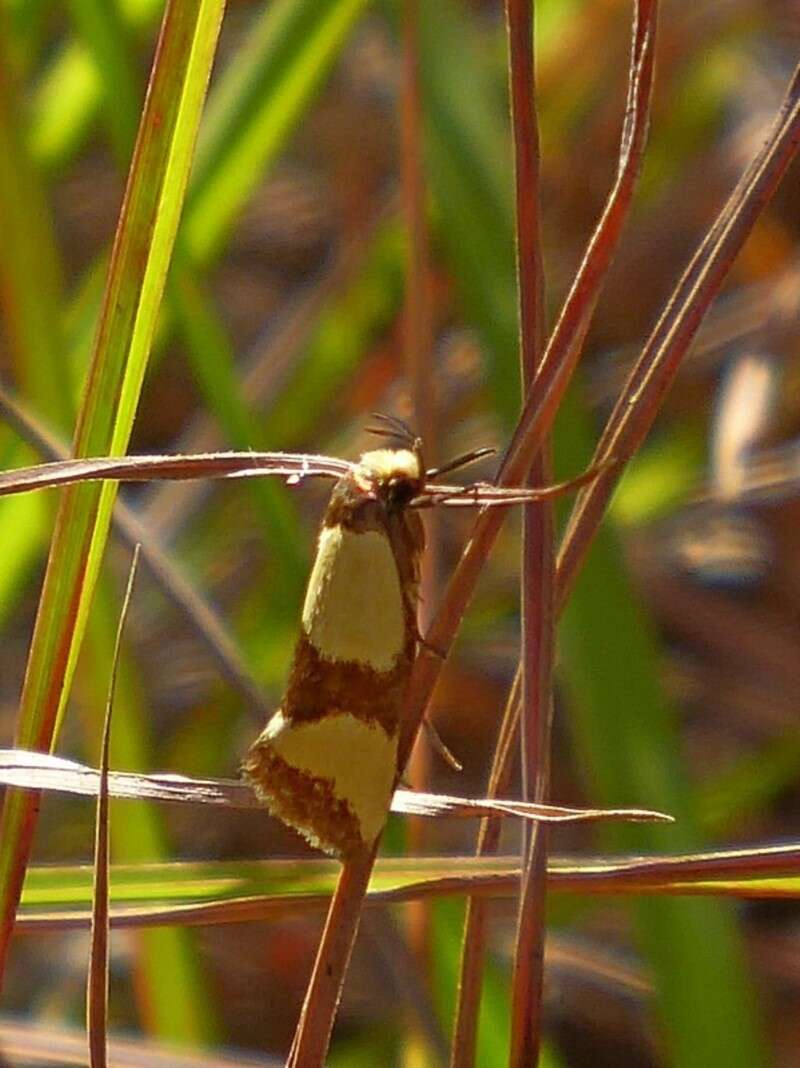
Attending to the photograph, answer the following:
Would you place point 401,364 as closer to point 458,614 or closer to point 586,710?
point 586,710

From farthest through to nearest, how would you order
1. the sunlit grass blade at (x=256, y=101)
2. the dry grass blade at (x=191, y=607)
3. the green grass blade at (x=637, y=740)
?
1. the sunlit grass blade at (x=256, y=101)
2. the green grass blade at (x=637, y=740)
3. the dry grass blade at (x=191, y=607)

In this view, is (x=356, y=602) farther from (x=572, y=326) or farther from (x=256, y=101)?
(x=256, y=101)

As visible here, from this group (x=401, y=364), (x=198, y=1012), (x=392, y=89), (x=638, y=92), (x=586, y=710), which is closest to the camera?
(x=638, y=92)

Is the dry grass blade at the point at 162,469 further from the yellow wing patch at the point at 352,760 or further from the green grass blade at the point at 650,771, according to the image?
the green grass blade at the point at 650,771

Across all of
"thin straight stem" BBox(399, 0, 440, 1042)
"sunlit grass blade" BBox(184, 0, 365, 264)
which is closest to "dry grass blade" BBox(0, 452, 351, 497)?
"thin straight stem" BBox(399, 0, 440, 1042)

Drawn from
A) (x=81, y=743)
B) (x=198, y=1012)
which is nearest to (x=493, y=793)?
A: (x=198, y=1012)

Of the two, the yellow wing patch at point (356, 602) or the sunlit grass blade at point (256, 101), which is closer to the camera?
the yellow wing patch at point (356, 602)

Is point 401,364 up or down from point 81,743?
up

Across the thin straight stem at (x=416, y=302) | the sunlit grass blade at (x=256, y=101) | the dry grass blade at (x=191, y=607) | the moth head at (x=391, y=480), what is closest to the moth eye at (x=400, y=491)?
the moth head at (x=391, y=480)
